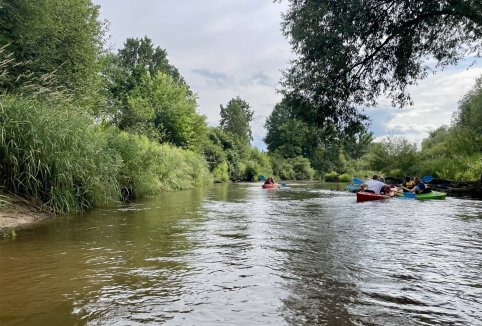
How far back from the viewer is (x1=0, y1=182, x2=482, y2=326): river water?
12.9 feet

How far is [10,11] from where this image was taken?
13.4m

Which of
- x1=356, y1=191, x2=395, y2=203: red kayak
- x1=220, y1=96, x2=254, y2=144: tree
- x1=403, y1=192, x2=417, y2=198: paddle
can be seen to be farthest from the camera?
x1=220, y1=96, x2=254, y2=144: tree

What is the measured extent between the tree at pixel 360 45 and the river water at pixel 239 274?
407 cm

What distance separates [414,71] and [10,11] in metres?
13.6

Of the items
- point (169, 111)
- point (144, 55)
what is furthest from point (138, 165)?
point (144, 55)

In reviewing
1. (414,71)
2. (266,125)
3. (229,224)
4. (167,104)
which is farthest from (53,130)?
(266,125)

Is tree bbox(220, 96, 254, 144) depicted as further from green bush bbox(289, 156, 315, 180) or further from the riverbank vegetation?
the riverbank vegetation

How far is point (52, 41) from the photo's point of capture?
655 inches

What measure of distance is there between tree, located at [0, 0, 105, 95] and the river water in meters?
7.77

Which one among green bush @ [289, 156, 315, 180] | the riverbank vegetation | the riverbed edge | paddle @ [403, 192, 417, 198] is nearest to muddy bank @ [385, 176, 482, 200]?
the riverbank vegetation

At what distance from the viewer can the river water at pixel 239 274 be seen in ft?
12.9

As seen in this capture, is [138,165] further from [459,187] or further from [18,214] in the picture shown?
[459,187]

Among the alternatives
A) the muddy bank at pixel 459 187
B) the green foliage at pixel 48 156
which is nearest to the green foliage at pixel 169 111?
the muddy bank at pixel 459 187

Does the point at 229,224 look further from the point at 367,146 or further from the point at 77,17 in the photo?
the point at 367,146
